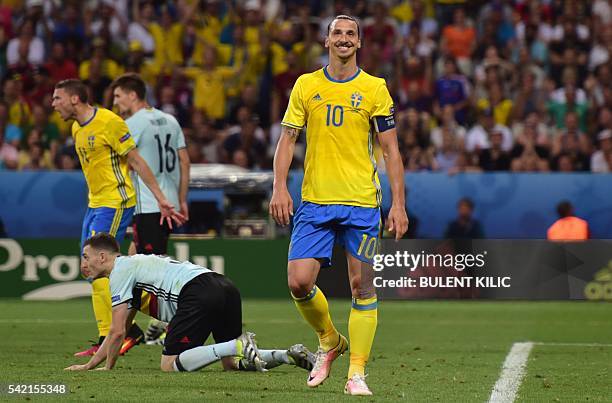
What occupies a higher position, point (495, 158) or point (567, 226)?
point (495, 158)

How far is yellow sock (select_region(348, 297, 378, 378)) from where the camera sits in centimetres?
809

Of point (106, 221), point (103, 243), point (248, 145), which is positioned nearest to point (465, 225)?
point (248, 145)

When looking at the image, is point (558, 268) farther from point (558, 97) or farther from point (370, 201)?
point (370, 201)

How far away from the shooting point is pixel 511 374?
9523 mm

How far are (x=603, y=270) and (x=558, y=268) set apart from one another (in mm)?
481

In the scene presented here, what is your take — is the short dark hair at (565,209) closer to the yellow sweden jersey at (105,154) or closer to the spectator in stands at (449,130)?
the spectator in stands at (449,130)

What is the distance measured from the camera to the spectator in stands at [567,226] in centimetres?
1698

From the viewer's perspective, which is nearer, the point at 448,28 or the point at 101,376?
the point at 101,376

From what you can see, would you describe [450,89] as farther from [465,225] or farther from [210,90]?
[210,90]

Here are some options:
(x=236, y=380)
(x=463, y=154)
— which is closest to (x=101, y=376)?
(x=236, y=380)

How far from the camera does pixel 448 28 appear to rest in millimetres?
21391

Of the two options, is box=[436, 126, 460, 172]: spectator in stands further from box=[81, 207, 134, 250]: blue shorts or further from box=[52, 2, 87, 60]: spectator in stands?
box=[81, 207, 134, 250]: blue shorts

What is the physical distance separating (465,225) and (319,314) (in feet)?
30.0

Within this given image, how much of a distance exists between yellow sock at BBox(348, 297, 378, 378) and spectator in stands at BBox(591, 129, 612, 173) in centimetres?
1096
